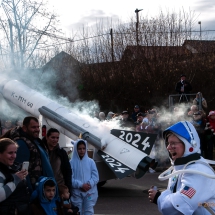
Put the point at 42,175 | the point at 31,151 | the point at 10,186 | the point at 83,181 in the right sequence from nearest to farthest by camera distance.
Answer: the point at 10,186 < the point at 31,151 < the point at 42,175 < the point at 83,181

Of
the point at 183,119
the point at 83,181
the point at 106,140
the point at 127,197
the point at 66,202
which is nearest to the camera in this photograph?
the point at 66,202

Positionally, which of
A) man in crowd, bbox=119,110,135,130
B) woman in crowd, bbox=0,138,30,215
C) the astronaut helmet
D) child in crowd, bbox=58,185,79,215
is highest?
the astronaut helmet

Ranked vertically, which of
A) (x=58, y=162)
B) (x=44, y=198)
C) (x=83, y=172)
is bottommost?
(x=83, y=172)

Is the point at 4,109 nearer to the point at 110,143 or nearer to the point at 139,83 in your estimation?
the point at 110,143

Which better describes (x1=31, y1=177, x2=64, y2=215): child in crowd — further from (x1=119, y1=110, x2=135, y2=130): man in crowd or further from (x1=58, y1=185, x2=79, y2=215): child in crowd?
(x1=119, y1=110, x2=135, y2=130): man in crowd

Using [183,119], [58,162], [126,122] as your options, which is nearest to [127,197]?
[58,162]

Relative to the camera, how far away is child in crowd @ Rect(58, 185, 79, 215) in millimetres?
6281

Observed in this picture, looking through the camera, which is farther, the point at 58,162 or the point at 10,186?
the point at 58,162

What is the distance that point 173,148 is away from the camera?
144 inches

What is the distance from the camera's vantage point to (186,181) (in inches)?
138

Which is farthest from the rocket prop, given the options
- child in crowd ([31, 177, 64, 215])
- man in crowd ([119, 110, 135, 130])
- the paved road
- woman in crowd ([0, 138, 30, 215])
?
woman in crowd ([0, 138, 30, 215])

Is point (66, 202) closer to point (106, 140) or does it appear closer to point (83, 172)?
point (83, 172)

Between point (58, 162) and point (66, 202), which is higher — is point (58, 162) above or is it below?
above

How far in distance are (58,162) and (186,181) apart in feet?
12.0
